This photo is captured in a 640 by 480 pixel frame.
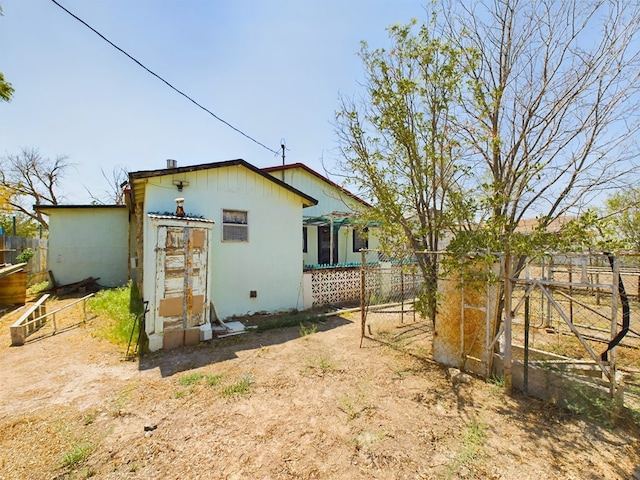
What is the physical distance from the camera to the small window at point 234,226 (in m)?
7.66

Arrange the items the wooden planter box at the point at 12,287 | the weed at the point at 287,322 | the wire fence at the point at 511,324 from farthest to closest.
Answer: the wooden planter box at the point at 12,287 → the weed at the point at 287,322 → the wire fence at the point at 511,324

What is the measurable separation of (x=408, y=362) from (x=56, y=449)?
457cm

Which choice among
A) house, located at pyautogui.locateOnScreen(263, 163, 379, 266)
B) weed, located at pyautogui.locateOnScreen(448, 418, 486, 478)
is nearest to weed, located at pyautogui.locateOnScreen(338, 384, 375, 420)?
weed, located at pyautogui.locateOnScreen(448, 418, 486, 478)

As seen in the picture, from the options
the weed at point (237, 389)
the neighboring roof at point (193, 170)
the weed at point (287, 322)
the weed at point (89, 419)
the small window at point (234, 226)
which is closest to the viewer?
the weed at point (89, 419)

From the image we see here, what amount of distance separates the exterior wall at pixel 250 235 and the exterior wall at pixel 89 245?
660 cm

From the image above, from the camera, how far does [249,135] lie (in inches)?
434

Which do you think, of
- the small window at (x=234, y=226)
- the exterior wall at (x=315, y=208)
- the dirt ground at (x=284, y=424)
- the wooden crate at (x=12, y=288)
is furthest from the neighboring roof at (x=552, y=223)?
the wooden crate at (x=12, y=288)

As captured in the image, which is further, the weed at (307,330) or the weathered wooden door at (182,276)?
the weed at (307,330)

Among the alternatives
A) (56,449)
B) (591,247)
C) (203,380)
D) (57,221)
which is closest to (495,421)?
(591,247)

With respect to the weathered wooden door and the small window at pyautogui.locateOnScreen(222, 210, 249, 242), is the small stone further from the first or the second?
the small window at pyautogui.locateOnScreen(222, 210, 249, 242)

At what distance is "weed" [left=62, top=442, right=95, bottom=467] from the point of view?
2.57 m

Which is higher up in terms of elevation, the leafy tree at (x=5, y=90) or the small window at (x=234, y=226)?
the leafy tree at (x=5, y=90)

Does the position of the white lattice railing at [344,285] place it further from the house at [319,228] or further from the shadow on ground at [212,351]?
the shadow on ground at [212,351]

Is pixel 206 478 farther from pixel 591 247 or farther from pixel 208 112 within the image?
Answer: pixel 208 112
